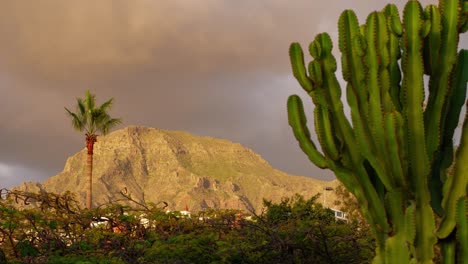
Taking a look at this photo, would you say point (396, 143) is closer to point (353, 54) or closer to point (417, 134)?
point (417, 134)

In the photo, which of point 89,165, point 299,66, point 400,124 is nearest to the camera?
point 400,124

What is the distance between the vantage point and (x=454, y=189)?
6.18m

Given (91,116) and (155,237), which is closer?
(155,237)

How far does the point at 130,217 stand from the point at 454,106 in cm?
649

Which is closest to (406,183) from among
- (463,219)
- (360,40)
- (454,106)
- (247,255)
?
(463,219)

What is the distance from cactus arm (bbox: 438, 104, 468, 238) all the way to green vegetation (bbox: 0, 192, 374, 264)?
2889 millimetres

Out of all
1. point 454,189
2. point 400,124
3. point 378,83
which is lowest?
point 454,189

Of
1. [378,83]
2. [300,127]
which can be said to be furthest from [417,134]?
[300,127]

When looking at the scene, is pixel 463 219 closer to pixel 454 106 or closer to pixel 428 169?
pixel 428 169

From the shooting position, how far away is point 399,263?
6.34m

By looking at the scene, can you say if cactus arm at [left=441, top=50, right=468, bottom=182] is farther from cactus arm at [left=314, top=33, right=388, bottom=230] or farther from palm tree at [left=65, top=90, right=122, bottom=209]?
palm tree at [left=65, top=90, right=122, bottom=209]

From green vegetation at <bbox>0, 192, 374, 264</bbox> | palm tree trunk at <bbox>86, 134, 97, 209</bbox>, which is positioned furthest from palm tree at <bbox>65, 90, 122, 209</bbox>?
green vegetation at <bbox>0, 192, 374, 264</bbox>

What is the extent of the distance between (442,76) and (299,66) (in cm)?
156

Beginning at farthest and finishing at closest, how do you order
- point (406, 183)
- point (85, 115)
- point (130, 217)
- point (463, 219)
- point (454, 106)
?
point (85, 115), point (130, 217), point (454, 106), point (406, 183), point (463, 219)
